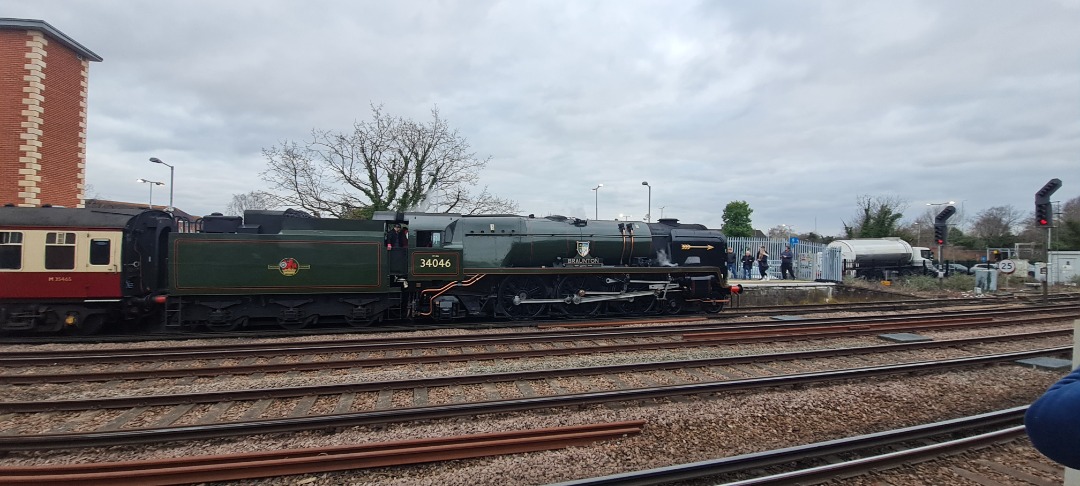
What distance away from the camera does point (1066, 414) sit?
55.7 inches

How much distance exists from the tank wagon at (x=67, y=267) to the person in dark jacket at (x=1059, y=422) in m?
13.8

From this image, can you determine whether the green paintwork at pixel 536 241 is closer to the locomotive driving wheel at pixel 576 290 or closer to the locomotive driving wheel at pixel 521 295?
the locomotive driving wheel at pixel 521 295

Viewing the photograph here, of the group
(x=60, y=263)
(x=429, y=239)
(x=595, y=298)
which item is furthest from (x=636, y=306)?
(x=60, y=263)

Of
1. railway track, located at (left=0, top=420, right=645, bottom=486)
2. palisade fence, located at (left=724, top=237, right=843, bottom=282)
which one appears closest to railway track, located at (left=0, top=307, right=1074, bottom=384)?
railway track, located at (left=0, top=420, right=645, bottom=486)

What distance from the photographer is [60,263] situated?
10.5 meters

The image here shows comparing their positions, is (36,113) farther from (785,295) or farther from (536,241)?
(785,295)

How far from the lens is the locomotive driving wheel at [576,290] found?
1313 cm

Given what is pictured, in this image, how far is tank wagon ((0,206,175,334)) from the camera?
10359 mm

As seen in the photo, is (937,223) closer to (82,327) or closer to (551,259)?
(551,259)

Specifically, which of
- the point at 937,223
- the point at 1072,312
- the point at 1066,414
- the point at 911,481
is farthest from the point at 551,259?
the point at 937,223

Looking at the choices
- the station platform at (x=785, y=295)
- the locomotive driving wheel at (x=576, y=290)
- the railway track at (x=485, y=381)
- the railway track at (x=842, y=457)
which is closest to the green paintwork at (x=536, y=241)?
the locomotive driving wheel at (x=576, y=290)

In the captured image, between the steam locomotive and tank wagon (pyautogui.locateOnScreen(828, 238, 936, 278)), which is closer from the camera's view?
the steam locomotive

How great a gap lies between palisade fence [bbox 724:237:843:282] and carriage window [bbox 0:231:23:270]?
25.1 meters

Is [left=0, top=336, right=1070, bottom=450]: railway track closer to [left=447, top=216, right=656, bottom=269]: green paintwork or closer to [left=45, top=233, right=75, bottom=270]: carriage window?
[left=447, top=216, right=656, bottom=269]: green paintwork
